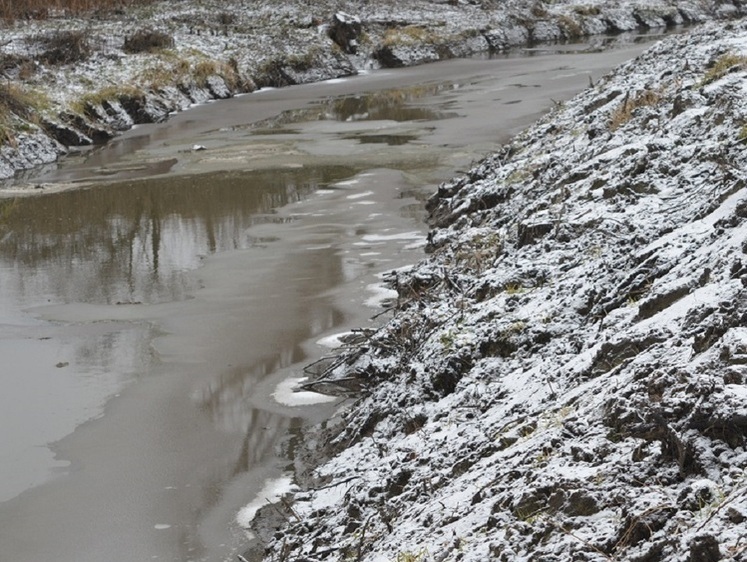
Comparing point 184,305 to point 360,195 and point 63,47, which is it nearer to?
point 360,195

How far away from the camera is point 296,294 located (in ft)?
33.7

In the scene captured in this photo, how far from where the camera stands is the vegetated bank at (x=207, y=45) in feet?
73.2

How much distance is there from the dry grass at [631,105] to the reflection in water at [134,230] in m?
4.57

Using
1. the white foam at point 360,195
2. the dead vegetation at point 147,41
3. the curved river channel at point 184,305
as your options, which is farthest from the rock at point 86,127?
the white foam at point 360,195

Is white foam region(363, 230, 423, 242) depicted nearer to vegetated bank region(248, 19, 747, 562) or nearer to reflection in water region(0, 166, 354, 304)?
reflection in water region(0, 166, 354, 304)

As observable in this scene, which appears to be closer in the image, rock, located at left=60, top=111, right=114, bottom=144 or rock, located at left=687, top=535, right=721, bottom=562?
rock, located at left=687, top=535, right=721, bottom=562

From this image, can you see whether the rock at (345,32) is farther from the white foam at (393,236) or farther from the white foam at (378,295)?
the white foam at (378,295)

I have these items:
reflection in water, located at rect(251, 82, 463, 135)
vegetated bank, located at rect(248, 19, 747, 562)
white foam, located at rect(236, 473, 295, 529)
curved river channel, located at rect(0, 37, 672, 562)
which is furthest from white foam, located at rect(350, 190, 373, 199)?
white foam, located at rect(236, 473, 295, 529)

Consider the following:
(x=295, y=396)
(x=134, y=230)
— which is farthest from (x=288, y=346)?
(x=134, y=230)

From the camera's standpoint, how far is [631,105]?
37.6ft

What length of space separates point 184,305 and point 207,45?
69.7 ft

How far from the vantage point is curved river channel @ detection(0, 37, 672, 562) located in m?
6.23

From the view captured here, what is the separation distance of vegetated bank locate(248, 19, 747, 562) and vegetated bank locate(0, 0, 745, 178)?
13.0m

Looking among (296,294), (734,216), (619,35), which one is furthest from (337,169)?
(619,35)
